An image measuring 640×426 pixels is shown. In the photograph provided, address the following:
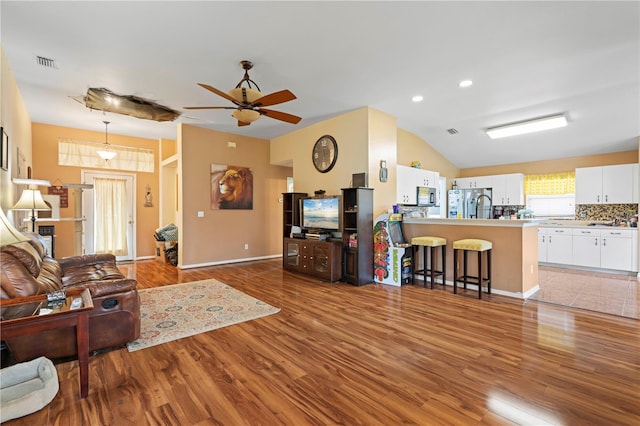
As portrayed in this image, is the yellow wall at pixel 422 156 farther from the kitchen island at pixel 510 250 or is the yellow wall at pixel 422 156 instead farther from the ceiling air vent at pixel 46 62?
the ceiling air vent at pixel 46 62

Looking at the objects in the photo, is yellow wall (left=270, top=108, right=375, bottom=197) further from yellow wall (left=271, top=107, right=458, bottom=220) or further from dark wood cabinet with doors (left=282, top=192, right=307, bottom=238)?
dark wood cabinet with doors (left=282, top=192, right=307, bottom=238)

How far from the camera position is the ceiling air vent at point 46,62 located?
346cm

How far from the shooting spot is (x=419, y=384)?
2.08m

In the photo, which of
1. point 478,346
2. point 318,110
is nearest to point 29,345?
point 478,346

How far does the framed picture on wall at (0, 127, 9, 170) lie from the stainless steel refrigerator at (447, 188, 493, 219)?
8288mm

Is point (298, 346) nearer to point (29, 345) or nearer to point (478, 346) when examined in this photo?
→ point (478, 346)

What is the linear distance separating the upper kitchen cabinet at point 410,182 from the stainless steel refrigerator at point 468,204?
4.28 ft

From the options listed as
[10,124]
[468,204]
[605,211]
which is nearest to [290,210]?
[10,124]

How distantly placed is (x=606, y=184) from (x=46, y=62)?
9393 mm

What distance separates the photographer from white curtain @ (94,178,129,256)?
6820 millimetres

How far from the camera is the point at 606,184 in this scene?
235 inches

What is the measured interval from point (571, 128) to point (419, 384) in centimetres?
609

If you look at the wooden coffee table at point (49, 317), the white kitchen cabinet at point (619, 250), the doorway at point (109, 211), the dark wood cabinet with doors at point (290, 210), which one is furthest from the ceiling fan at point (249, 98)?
the white kitchen cabinet at point (619, 250)

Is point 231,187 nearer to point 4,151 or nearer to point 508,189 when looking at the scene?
point 4,151
